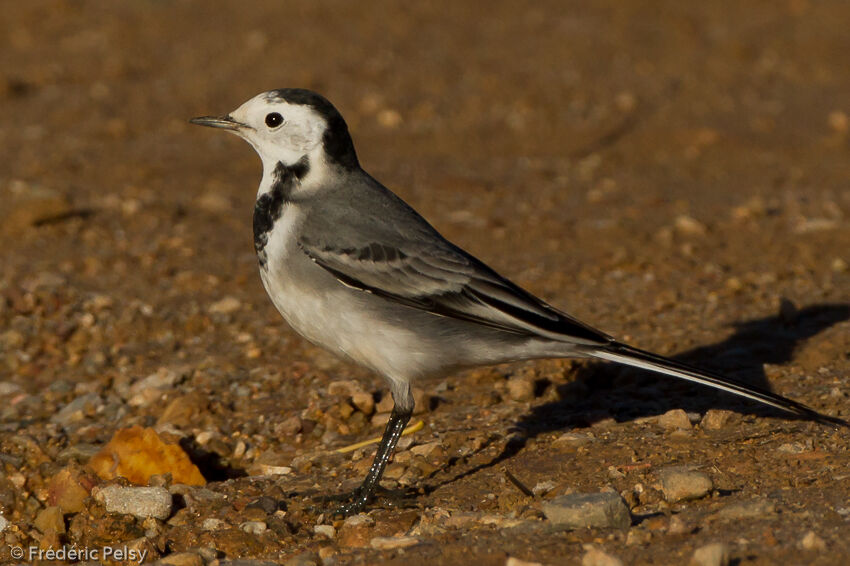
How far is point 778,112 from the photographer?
13164 millimetres

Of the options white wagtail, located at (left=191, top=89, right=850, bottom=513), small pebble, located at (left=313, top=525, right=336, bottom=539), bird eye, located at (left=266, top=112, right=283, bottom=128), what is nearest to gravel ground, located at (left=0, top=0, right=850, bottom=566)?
small pebble, located at (left=313, top=525, right=336, bottom=539)

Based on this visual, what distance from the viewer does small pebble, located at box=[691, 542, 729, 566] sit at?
3.72 m

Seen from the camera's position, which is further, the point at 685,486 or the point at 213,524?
the point at 213,524

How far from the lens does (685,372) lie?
16.0 feet

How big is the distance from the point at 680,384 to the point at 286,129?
2.56 metres

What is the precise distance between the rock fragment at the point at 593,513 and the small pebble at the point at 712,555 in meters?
0.51

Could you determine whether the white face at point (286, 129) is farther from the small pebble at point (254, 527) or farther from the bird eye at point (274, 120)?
the small pebble at point (254, 527)

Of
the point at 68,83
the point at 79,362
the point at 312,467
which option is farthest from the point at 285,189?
the point at 68,83

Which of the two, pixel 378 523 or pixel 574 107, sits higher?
pixel 574 107

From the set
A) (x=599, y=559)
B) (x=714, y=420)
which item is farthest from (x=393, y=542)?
(x=714, y=420)

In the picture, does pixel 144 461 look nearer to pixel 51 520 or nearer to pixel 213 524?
pixel 51 520

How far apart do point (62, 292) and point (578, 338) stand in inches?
167

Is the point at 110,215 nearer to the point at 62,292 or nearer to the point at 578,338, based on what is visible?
the point at 62,292

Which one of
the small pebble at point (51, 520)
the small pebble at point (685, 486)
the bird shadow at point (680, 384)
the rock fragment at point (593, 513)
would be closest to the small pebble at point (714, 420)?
the bird shadow at point (680, 384)
